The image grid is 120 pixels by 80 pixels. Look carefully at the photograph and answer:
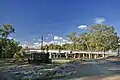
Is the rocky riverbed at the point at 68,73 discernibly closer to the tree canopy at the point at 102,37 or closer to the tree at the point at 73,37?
the tree canopy at the point at 102,37

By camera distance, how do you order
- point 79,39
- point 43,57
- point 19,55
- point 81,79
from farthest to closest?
point 79,39, point 19,55, point 43,57, point 81,79

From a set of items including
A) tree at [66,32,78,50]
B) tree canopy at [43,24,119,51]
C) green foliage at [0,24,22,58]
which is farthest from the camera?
tree at [66,32,78,50]

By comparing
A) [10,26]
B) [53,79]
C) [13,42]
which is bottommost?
[53,79]

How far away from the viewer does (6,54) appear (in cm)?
5897

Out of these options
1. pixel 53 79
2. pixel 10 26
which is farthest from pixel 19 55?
pixel 53 79

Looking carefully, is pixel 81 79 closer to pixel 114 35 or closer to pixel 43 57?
pixel 43 57

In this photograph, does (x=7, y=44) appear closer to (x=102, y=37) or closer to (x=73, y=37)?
(x=102, y=37)

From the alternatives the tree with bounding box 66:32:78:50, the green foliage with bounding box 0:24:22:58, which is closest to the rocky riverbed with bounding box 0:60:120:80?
the green foliage with bounding box 0:24:22:58

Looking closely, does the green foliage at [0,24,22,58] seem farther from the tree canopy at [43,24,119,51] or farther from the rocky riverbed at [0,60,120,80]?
the tree canopy at [43,24,119,51]

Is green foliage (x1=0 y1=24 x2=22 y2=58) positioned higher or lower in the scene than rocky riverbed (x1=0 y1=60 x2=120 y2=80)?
higher

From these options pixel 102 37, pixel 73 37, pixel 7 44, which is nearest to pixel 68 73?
pixel 7 44

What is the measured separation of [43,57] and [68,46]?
285ft

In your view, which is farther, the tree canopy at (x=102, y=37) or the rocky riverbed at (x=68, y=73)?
the tree canopy at (x=102, y=37)

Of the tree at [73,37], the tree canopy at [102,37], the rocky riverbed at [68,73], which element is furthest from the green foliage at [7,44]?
the tree at [73,37]
